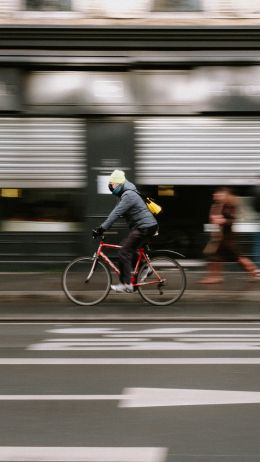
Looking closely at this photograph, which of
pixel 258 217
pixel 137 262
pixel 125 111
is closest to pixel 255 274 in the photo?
pixel 258 217

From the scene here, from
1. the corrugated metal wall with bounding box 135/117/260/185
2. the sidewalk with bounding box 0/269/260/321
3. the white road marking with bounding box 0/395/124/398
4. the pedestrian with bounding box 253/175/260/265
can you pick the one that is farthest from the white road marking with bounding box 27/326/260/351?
the corrugated metal wall with bounding box 135/117/260/185

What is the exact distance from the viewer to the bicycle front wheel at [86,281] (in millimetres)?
10594

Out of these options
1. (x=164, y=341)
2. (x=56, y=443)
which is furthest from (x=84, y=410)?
(x=164, y=341)

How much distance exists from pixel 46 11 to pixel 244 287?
20.6 ft

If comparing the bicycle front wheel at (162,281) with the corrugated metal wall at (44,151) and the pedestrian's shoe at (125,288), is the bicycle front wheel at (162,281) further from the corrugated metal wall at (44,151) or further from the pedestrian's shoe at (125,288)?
the corrugated metal wall at (44,151)

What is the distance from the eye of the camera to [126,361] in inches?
268

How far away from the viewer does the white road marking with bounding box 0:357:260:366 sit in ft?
22.0

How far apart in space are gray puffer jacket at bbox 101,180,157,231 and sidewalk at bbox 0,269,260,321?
1150 mm

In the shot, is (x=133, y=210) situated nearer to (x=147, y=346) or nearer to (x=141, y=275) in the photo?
(x=141, y=275)

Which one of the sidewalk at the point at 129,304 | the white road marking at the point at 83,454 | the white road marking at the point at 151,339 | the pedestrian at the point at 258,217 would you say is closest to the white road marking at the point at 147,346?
the white road marking at the point at 151,339

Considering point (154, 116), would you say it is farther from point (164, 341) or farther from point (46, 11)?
point (164, 341)

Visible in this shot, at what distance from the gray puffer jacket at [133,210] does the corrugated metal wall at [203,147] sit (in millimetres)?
3602

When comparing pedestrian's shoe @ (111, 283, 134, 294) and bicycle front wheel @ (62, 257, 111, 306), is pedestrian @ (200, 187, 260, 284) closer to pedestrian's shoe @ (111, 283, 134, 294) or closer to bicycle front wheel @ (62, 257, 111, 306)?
pedestrian's shoe @ (111, 283, 134, 294)

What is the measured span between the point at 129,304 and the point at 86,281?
0.70 m
